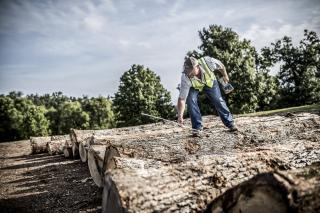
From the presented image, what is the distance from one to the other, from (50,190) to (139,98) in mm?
24562

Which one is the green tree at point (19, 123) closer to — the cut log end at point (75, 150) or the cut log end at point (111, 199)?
the cut log end at point (75, 150)

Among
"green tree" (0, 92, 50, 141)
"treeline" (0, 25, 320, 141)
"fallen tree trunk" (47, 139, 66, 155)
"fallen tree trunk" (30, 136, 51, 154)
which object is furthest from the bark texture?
"green tree" (0, 92, 50, 141)

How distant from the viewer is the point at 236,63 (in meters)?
27.4

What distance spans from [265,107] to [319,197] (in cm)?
3040

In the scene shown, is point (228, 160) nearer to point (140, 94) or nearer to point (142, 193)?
point (142, 193)

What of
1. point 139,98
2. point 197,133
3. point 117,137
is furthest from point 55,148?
point 139,98

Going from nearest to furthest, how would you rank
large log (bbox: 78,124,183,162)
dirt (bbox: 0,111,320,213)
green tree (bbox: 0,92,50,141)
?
dirt (bbox: 0,111,320,213) < large log (bbox: 78,124,183,162) < green tree (bbox: 0,92,50,141)

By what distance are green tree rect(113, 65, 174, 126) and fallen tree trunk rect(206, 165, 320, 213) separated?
26534mm

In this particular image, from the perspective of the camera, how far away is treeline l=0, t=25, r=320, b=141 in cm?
2728

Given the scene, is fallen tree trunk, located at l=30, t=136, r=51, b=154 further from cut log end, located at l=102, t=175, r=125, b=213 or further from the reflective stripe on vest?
cut log end, located at l=102, t=175, r=125, b=213

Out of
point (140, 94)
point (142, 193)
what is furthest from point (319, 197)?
point (140, 94)

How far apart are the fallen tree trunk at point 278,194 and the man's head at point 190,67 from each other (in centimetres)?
363

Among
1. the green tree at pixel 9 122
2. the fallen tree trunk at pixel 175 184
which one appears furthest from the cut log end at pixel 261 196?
the green tree at pixel 9 122

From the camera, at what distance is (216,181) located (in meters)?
3.42
